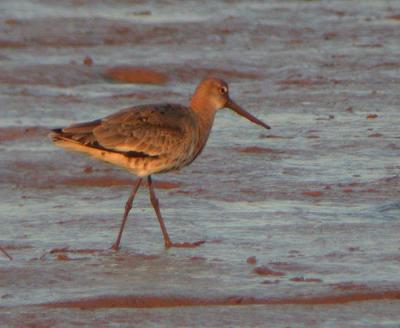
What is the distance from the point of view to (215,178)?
1177 cm

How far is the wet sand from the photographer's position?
826 cm

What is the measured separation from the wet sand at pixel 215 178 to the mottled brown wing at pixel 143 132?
0.59 meters

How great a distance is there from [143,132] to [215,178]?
1668mm

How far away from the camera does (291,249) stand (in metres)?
9.34

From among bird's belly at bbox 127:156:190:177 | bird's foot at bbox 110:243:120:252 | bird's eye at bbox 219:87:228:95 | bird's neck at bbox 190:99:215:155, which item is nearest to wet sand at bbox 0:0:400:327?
bird's foot at bbox 110:243:120:252

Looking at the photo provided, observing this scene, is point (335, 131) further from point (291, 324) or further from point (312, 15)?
point (312, 15)

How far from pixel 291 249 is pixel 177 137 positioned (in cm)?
143

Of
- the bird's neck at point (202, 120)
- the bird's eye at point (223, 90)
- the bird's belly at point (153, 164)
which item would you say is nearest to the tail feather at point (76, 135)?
the bird's belly at point (153, 164)

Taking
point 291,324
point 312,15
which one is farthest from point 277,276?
point 312,15

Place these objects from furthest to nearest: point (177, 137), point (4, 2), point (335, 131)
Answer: point (4, 2) < point (335, 131) < point (177, 137)

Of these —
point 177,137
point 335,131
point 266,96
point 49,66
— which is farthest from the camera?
point 49,66

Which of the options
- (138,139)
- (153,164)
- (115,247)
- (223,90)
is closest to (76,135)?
(138,139)

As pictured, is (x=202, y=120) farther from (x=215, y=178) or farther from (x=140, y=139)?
(x=215, y=178)

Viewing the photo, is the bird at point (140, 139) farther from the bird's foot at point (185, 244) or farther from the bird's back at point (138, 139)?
the bird's foot at point (185, 244)
